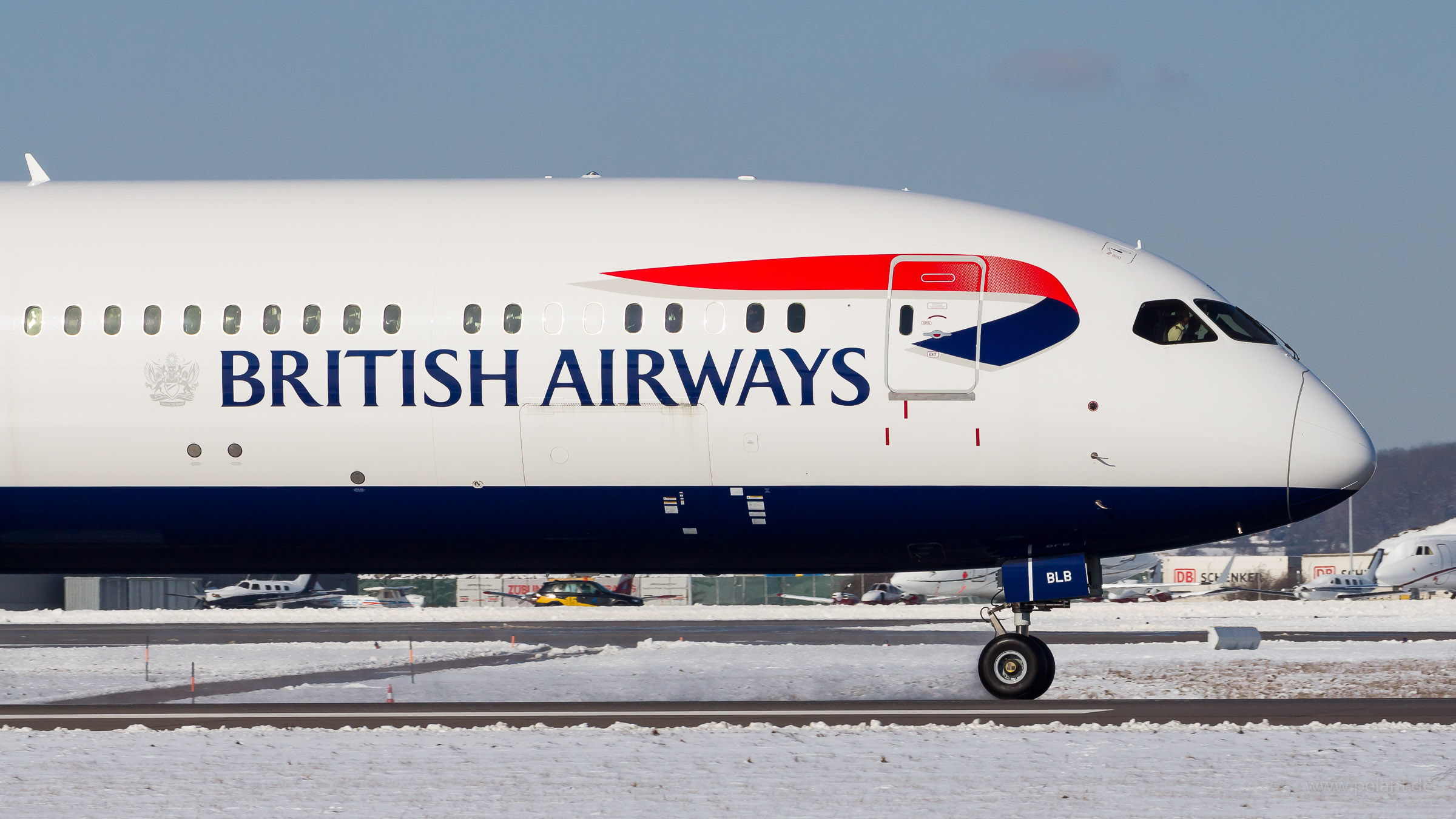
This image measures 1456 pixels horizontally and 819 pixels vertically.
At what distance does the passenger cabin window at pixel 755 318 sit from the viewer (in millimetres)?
17547

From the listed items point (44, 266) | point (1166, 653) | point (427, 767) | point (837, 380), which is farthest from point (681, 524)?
point (1166, 653)

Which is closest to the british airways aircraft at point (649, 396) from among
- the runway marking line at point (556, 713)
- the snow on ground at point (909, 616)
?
the runway marking line at point (556, 713)

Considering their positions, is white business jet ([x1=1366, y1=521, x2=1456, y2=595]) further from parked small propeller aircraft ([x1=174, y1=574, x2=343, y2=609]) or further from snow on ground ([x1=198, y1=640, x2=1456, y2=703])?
parked small propeller aircraft ([x1=174, y1=574, x2=343, y2=609])

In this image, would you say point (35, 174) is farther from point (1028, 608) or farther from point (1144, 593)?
point (1144, 593)

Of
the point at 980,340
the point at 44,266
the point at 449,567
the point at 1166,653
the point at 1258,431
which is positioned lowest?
the point at 1166,653

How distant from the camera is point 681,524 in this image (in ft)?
59.0

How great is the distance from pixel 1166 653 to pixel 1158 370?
16.5 meters

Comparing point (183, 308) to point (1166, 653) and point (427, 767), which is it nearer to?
point (427, 767)

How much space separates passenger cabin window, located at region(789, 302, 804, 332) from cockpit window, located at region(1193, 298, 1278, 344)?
475cm

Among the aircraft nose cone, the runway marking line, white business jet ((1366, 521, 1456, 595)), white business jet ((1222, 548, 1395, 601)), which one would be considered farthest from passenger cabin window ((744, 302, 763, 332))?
white business jet ((1366, 521, 1456, 595))

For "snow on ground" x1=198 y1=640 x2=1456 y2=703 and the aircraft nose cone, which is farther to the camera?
"snow on ground" x1=198 y1=640 x2=1456 y2=703

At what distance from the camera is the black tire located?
1847 cm

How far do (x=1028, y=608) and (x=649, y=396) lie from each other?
17.6 ft

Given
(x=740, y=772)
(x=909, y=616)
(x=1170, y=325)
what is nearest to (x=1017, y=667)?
(x=1170, y=325)
